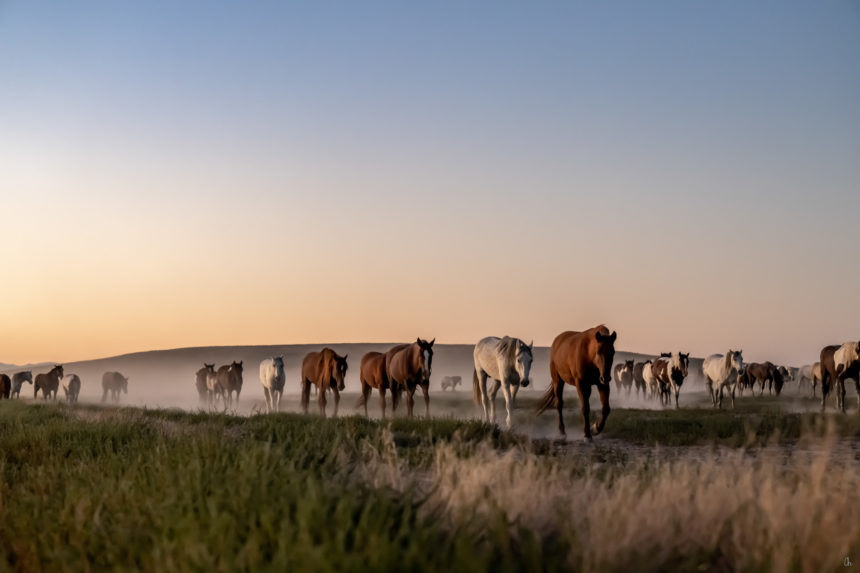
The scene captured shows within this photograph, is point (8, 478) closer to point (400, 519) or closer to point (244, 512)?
point (244, 512)

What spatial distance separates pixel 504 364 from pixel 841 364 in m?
14.8

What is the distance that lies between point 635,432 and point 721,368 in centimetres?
1861

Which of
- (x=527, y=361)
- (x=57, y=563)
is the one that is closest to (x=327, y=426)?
(x=527, y=361)

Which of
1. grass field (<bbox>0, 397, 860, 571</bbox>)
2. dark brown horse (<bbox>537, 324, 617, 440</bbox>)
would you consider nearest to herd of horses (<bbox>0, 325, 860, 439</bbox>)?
dark brown horse (<bbox>537, 324, 617, 440</bbox>)

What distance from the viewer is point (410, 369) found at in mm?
25047

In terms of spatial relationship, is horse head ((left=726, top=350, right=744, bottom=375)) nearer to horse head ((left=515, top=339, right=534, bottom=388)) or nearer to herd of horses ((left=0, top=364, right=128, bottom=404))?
horse head ((left=515, top=339, right=534, bottom=388))

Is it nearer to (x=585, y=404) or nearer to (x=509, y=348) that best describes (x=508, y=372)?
(x=509, y=348)

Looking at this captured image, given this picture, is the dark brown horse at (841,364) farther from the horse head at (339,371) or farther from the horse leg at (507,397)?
the horse head at (339,371)

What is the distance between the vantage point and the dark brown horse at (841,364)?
27.5 meters

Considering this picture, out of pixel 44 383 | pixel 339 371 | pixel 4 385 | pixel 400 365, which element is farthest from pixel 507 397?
pixel 44 383

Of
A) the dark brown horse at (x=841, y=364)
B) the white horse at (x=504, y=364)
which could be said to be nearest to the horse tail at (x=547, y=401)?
the white horse at (x=504, y=364)

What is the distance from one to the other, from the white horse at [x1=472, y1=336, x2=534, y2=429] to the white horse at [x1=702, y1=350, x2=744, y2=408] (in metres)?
14.3

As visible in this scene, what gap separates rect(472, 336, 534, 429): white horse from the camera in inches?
835

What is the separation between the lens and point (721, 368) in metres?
35.1
